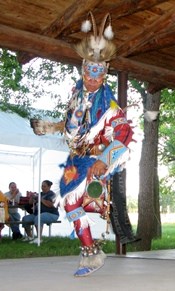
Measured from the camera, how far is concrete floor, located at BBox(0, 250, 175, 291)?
123 inches

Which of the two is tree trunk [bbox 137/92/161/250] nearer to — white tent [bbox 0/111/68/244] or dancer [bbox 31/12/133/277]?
white tent [bbox 0/111/68/244]

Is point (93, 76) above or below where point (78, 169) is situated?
above

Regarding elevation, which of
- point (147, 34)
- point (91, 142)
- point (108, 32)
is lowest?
point (91, 142)

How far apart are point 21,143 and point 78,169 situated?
4506 mm

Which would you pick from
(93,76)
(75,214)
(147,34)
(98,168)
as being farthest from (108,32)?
(147,34)

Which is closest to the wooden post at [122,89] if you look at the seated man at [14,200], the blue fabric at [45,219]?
the blue fabric at [45,219]

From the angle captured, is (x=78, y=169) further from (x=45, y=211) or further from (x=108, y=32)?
(x=45, y=211)

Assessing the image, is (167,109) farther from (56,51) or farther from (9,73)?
(56,51)

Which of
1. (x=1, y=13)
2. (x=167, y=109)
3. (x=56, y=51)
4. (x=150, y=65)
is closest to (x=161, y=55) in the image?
(x=150, y=65)

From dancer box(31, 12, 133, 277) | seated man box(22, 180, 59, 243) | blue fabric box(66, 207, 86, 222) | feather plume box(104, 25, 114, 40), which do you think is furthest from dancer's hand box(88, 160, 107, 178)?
seated man box(22, 180, 59, 243)

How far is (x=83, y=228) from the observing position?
360 centimetres

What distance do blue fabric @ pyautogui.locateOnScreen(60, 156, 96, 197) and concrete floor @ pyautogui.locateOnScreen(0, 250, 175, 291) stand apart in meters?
0.59

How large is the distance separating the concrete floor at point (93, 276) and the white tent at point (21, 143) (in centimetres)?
289

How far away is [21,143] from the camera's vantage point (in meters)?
8.10
